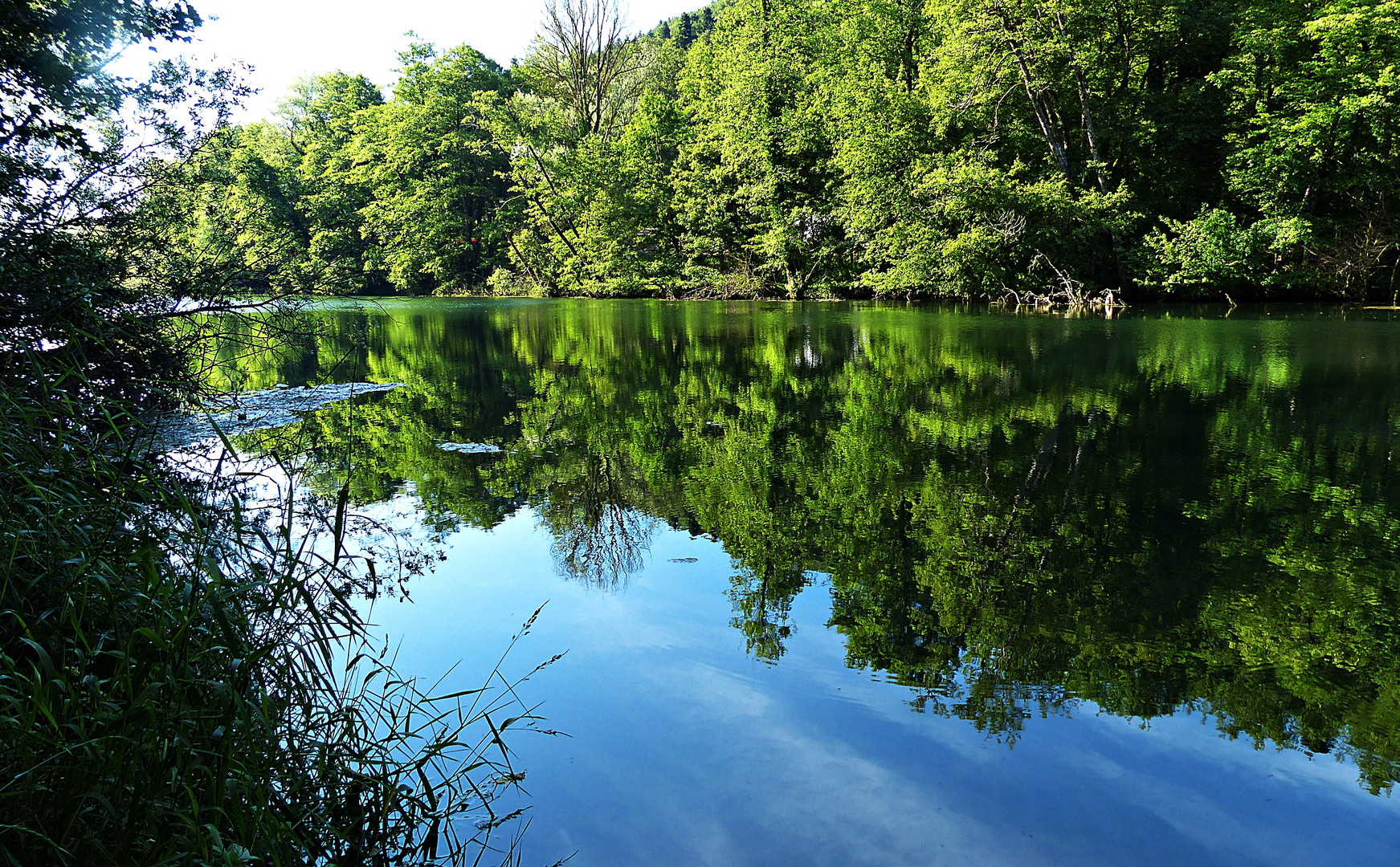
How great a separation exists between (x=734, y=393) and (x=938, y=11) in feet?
65.7

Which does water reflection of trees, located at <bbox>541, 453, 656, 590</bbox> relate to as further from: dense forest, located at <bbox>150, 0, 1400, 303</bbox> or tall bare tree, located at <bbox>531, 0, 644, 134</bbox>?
tall bare tree, located at <bbox>531, 0, 644, 134</bbox>

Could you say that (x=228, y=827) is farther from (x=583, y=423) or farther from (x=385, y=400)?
(x=385, y=400)

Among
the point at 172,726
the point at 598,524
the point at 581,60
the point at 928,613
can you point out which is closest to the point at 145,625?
the point at 172,726

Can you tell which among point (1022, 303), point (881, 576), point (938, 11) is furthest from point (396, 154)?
point (881, 576)

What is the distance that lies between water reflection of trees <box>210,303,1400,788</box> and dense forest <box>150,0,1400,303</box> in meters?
3.60

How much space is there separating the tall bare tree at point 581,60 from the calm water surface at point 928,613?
117 feet

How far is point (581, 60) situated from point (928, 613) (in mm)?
42934

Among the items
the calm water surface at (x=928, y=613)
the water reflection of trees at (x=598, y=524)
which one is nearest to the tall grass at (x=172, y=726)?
the calm water surface at (x=928, y=613)

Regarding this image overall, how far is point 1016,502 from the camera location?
594cm

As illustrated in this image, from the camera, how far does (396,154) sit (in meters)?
37.6

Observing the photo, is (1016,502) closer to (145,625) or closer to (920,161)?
(145,625)

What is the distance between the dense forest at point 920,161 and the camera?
2159 centimetres

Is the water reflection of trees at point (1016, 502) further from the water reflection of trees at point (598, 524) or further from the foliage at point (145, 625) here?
the foliage at point (145, 625)

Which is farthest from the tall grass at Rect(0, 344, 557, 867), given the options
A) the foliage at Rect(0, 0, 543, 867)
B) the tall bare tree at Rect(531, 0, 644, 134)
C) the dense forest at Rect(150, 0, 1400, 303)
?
the tall bare tree at Rect(531, 0, 644, 134)
